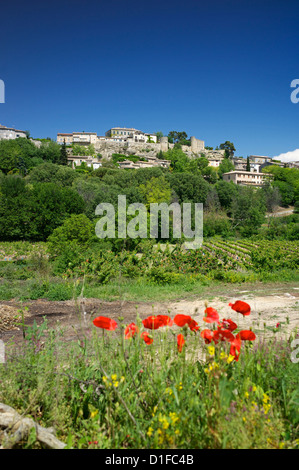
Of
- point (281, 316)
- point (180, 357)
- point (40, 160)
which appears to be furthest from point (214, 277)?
point (40, 160)

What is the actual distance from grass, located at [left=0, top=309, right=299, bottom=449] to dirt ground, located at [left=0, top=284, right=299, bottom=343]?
→ 244 centimetres

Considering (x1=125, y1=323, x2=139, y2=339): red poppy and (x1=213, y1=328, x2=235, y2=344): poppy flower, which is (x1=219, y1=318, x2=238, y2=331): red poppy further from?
(x1=125, y1=323, x2=139, y2=339): red poppy

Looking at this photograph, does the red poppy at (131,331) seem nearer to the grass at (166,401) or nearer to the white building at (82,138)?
the grass at (166,401)

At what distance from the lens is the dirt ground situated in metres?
5.71

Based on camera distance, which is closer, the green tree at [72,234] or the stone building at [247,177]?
the green tree at [72,234]

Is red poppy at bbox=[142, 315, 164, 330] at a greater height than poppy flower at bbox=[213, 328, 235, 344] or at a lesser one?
greater

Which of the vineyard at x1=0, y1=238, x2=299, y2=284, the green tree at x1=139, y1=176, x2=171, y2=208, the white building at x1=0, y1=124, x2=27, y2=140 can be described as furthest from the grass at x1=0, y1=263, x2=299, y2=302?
the white building at x1=0, y1=124, x2=27, y2=140

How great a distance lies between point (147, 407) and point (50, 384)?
949 millimetres

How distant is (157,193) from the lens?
141 ft

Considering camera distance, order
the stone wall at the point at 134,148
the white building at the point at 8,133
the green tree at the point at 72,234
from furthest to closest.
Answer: the stone wall at the point at 134,148 < the white building at the point at 8,133 < the green tree at the point at 72,234

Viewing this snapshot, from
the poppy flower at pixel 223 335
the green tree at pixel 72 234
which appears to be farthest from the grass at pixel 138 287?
the poppy flower at pixel 223 335
